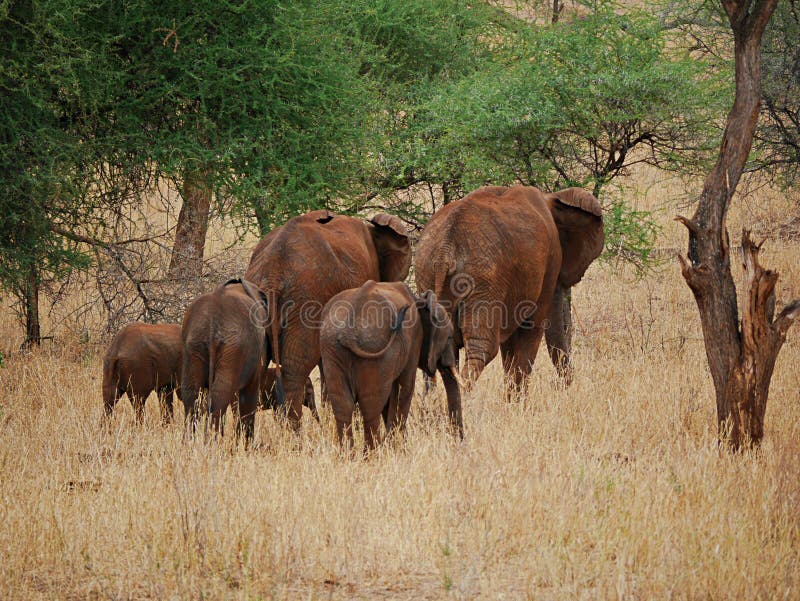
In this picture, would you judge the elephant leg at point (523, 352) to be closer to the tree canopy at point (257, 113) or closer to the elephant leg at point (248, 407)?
the elephant leg at point (248, 407)

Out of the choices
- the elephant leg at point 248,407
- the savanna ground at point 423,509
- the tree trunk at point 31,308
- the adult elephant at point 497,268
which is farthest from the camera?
the tree trunk at point 31,308

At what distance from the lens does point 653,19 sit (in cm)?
1397

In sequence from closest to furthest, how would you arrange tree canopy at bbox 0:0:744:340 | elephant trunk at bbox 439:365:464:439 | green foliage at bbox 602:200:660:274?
elephant trunk at bbox 439:365:464:439, tree canopy at bbox 0:0:744:340, green foliage at bbox 602:200:660:274

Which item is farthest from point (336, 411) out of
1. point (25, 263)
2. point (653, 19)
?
point (653, 19)

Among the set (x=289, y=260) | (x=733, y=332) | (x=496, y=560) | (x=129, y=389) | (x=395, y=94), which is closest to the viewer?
(x=496, y=560)

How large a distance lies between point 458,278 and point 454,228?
466 millimetres

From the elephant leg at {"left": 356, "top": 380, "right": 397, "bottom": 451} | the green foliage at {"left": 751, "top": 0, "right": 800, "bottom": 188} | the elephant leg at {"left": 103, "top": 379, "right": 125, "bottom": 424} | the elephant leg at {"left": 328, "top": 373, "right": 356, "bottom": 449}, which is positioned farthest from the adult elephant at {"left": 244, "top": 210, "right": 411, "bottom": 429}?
the green foliage at {"left": 751, "top": 0, "right": 800, "bottom": 188}

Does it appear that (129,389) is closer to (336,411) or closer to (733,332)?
(336,411)

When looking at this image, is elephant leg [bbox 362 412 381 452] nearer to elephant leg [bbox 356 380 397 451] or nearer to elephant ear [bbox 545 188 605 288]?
elephant leg [bbox 356 380 397 451]

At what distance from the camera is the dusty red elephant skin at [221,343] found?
805cm

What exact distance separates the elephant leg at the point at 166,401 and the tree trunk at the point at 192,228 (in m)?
4.23

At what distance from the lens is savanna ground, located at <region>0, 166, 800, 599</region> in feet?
17.9

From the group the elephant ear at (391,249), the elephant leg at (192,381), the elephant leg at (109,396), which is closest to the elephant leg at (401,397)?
the elephant leg at (192,381)

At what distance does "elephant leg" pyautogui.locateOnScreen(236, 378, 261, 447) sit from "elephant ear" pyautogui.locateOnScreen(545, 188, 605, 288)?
12.9 feet
